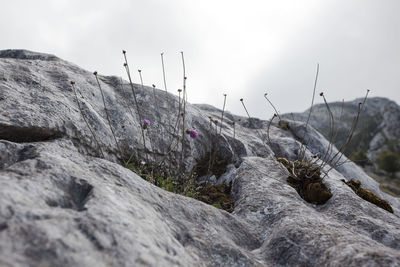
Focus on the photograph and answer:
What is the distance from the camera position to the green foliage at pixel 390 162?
5014cm

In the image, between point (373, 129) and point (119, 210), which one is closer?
point (119, 210)

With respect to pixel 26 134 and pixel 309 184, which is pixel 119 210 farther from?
pixel 309 184

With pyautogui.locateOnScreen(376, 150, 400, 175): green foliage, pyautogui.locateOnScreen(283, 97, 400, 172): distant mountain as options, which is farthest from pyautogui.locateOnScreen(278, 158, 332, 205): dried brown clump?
pyautogui.locateOnScreen(283, 97, 400, 172): distant mountain

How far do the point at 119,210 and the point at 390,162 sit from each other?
62.0m

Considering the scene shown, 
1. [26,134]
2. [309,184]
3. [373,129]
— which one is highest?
[26,134]

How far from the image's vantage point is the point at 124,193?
252 centimetres

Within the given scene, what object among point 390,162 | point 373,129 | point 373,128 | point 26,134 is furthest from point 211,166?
point 373,128

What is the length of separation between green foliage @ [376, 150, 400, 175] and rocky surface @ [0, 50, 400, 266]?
57.3 m

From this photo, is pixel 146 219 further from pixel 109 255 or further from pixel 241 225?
pixel 241 225

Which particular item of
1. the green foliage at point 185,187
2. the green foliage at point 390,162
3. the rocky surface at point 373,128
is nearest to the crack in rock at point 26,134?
the green foliage at point 185,187

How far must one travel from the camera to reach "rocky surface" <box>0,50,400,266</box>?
165 centimetres

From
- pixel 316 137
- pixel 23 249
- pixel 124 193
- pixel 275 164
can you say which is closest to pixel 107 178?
pixel 124 193

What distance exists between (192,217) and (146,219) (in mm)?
766

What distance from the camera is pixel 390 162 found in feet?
167
